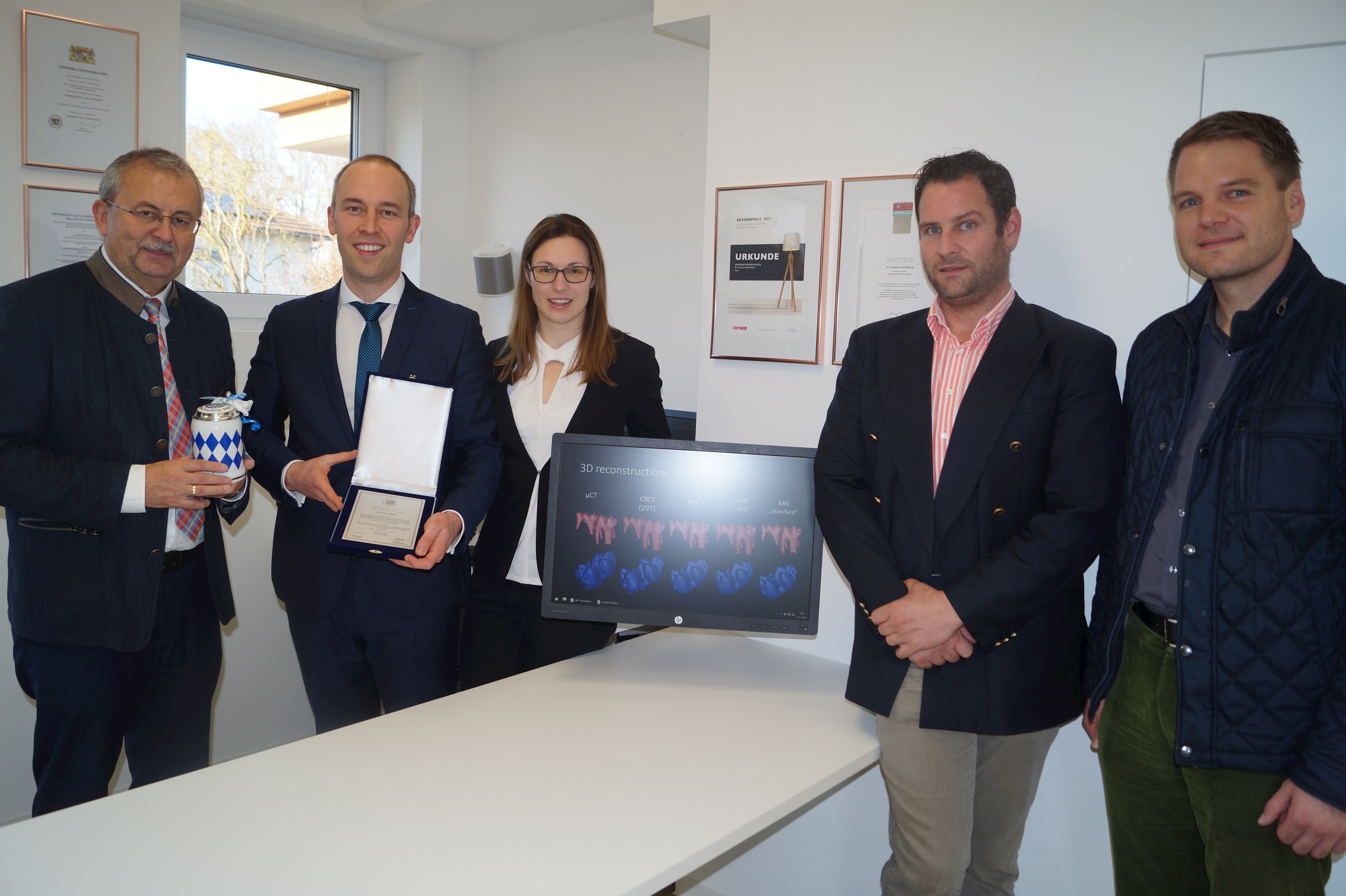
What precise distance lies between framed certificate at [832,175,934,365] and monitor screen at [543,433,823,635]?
52 cm

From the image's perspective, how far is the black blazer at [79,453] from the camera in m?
1.86

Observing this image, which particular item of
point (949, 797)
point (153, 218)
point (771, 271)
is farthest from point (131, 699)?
point (771, 271)

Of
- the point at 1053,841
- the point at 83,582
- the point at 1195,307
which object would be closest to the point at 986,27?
the point at 1195,307

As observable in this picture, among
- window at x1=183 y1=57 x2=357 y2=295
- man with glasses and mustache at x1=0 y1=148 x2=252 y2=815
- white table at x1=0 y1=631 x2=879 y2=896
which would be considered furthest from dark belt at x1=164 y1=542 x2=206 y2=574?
window at x1=183 y1=57 x2=357 y2=295

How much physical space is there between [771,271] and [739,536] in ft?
2.89

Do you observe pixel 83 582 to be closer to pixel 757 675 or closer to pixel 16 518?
pixel 16 518

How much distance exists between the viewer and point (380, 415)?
2.01 m

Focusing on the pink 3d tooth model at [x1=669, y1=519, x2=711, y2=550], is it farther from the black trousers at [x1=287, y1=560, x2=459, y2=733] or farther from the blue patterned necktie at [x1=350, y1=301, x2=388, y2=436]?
the blue patterned necktie at [x1=350, y1=301, x2=388, y2=436]

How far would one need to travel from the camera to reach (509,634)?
231cm

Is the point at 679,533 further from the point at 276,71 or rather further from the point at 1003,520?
the point at 276,71

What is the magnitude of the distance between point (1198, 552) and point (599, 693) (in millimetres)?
1236

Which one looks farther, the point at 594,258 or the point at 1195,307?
the point at 594,258

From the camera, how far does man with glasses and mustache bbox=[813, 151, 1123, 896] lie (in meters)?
1.69

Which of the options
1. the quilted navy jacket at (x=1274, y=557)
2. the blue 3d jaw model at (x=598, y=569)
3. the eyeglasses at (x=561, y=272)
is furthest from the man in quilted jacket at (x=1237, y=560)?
the eyeglasses at (x=561, y=272)
